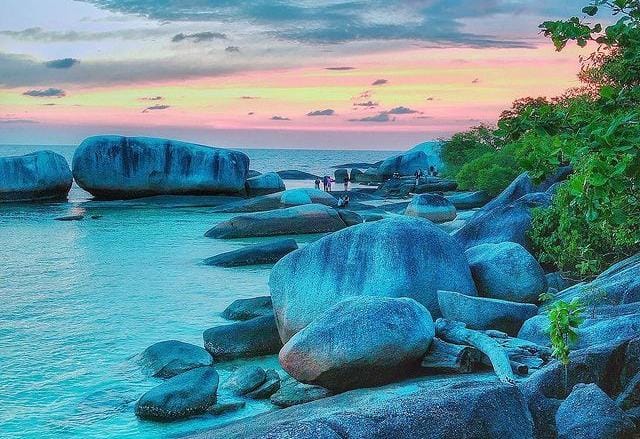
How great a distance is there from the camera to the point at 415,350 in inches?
366

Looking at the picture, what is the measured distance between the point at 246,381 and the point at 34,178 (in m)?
42.1

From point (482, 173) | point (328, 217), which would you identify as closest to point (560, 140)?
point (328, 217)

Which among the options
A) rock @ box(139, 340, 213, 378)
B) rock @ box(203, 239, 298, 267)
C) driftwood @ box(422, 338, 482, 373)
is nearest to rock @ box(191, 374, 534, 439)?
driftwood @ box(422, 338, 482, 373)

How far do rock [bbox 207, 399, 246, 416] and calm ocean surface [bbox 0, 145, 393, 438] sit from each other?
13 centimetres

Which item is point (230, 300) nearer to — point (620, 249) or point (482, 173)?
point (620, 249)

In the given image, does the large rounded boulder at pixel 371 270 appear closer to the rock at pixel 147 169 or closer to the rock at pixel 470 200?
the rock at pixel 470 200

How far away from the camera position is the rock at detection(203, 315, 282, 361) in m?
12.3

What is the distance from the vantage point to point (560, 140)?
5305 millimetres

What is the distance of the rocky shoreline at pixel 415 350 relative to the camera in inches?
213

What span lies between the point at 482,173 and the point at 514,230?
24.8 m

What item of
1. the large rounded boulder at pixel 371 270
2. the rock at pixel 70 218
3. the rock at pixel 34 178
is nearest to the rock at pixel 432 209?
the rock at pixel 70 218

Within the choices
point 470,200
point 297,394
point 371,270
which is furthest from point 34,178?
point 297,394

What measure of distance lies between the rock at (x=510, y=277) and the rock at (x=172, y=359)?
4.71 metres

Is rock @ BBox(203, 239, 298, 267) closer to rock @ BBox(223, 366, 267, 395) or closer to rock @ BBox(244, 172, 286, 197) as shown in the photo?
rock @ BBox(223, 366, 267, 395)
